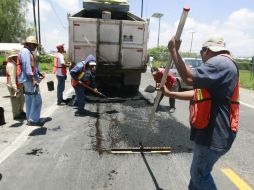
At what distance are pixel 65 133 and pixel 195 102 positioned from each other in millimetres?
4187

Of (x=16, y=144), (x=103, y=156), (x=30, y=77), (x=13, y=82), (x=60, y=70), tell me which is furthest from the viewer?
(x=60, y=70)

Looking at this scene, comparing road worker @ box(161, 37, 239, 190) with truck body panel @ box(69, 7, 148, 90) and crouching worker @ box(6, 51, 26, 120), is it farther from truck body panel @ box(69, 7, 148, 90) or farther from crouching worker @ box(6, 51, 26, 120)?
truck body panel @ box(69, 7, 148, 90)

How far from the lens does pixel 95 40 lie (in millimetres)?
11039

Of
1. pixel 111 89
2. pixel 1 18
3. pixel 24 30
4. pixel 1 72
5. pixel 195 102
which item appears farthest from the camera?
pixel 24 30

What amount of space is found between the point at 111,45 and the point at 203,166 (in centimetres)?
847

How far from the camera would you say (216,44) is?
3.06 metres

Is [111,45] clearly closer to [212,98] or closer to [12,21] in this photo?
[212,98]

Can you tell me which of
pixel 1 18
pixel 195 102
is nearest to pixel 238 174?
pixel 195 102

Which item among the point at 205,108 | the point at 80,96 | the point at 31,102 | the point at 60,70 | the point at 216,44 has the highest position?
the point at 216,44

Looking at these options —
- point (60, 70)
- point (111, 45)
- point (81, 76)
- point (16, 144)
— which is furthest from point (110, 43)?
point (16, 144)

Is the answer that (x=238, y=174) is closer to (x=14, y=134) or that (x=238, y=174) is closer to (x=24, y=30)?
(x=14, y=134)

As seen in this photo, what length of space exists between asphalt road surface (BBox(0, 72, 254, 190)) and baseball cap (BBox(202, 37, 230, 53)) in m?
1.98

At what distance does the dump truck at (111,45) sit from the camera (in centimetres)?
1091

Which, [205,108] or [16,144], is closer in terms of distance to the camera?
[205,108]
